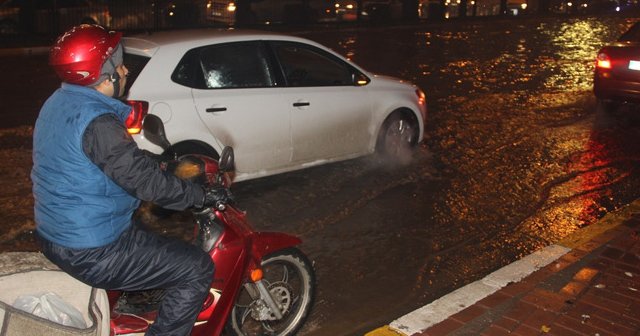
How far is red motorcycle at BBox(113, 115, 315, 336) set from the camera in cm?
322

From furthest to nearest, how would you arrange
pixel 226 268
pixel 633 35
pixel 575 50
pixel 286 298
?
pixel 575 50 → pixel 633 35 → pixel 286 298 → pixel 226 268

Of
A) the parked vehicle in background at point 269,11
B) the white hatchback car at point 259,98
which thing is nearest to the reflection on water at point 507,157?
the white hatchback car at point 259,98

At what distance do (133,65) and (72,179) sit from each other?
11.6 feet

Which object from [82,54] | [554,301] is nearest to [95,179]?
[82,54]

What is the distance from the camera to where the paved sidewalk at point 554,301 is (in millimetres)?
4250

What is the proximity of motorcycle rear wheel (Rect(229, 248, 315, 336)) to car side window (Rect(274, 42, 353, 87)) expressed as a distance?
308cm

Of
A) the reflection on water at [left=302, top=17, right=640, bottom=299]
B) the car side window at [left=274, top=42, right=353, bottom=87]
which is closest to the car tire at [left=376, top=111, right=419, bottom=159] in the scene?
the reflection on water at [left=302, top=17, right=640, bottom=299]

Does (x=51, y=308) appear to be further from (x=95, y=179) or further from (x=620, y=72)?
(x=620, y=72)

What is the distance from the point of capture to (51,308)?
8.83 ft

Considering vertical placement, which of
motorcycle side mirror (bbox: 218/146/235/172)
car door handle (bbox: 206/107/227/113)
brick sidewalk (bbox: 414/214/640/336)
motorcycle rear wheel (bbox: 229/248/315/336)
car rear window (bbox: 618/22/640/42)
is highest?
car rear window (bbox: 618/22/640/42)

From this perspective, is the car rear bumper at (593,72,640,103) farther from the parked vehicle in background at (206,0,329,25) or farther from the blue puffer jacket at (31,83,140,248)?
the parked vehicle in background at (206,0,329,25)

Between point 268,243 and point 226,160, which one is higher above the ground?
point 226,160

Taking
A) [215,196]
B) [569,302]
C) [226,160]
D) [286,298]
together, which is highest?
[226,160]

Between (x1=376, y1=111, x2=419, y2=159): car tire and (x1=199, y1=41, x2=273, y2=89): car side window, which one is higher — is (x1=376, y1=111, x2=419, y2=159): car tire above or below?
below
